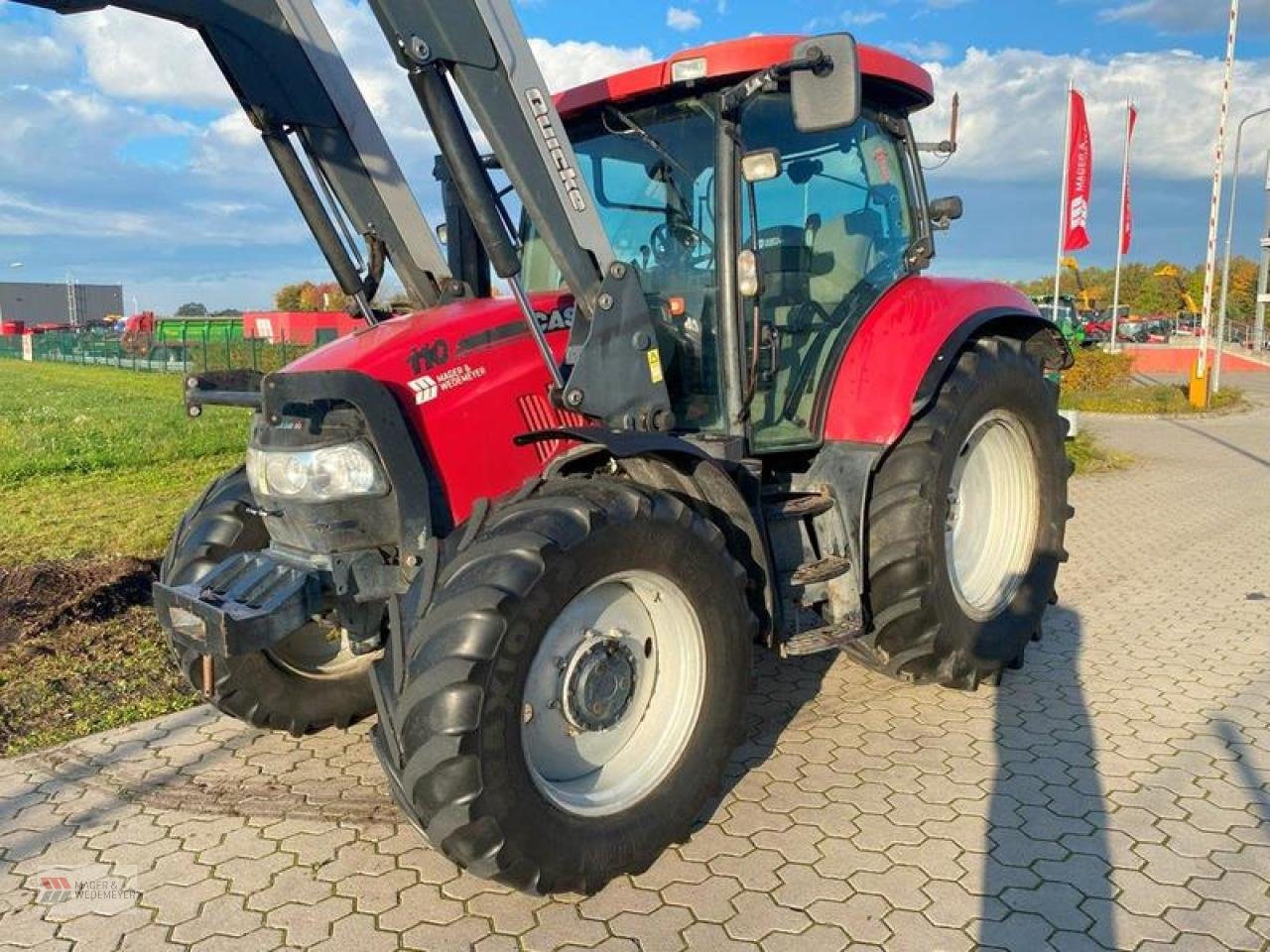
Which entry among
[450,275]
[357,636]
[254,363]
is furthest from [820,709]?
[254,363]

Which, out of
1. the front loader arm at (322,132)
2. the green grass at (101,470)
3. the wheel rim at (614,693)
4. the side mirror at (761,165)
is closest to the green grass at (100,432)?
the green grass at (101,470)

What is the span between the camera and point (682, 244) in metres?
3.80

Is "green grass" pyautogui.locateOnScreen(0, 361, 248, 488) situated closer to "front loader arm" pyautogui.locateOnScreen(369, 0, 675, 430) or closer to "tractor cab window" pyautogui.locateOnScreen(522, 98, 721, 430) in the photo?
"tractor cab window" pyautogui.locateOnScreen(522, 98, 721, 430)

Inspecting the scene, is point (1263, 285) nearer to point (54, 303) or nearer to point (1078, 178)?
point (1078, 178)

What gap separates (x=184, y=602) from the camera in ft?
9.46

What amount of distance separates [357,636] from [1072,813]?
2.38 meters

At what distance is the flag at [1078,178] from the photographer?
1758cm

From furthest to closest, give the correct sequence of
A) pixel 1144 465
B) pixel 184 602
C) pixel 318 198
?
pixel 1144 465, pixel 318 198, pixel 184 602

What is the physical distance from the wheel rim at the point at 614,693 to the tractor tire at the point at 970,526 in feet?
3.26

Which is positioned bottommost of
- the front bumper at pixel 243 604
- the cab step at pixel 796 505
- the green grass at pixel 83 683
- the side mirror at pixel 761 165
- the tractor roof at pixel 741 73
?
the green grass at pixel 83 683

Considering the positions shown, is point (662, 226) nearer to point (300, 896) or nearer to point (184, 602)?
point (184, 602)

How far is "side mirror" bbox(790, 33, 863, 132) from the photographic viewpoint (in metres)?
3.02

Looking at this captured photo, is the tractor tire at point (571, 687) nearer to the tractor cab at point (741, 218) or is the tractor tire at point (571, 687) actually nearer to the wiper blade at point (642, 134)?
the tractor cab at point (741, 218)

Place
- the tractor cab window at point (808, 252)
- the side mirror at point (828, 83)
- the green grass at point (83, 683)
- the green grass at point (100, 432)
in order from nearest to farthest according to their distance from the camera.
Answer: the side mirror at point (828, 83)
the tractor cab window at point (808, 252)
the green grass at point (83, 683)
the green grass at point (100, 432)
